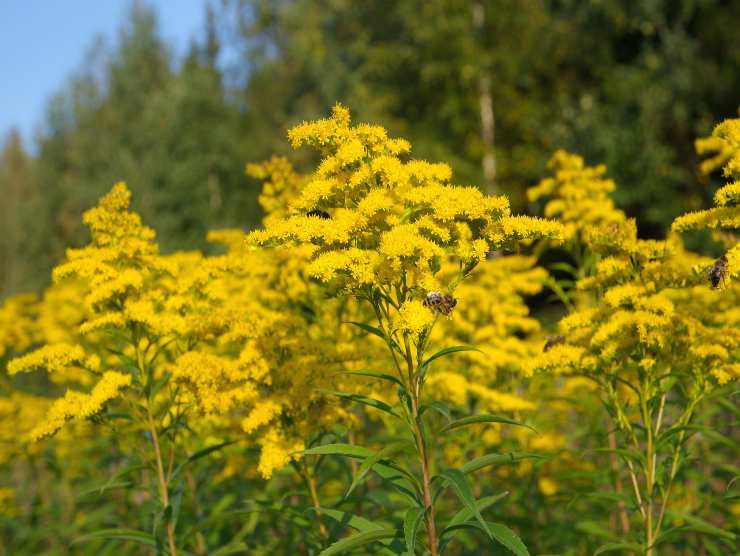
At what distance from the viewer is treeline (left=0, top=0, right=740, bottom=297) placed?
19000mm

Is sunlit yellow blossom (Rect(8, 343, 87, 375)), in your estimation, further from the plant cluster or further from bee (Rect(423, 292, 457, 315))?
bee (Rect(423, 292, 457, 315))

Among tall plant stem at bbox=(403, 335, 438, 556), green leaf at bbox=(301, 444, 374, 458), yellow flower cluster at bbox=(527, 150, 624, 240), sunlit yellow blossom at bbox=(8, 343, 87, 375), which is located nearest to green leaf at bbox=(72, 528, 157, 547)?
sunlit yellow blossom at bbox=(8, 343, 87, 375)

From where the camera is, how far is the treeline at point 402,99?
19000 mm

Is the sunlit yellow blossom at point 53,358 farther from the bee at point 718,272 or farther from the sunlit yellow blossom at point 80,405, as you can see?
the bee at point 718,272

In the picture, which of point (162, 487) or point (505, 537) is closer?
point (505, 537)

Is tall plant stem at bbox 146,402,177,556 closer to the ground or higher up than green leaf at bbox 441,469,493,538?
higher up

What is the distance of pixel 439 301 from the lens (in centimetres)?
384

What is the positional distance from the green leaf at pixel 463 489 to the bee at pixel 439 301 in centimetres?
83

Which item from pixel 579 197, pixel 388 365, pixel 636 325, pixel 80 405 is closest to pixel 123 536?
pixel 80 405

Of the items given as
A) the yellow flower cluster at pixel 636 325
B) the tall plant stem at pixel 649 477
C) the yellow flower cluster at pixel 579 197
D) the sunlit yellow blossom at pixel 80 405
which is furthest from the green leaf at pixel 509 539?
the yellow flower cluster at pixel 579 197

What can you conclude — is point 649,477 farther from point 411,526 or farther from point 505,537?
point 411,526

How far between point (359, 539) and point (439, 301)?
1242 millimetres

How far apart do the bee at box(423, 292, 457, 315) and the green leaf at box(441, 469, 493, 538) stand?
832mm

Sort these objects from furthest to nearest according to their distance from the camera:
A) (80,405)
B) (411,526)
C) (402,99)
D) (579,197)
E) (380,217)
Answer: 1. (402,99)
2. (579,197)
3. (80,405)
4. (380,217)
5. (411,526)
